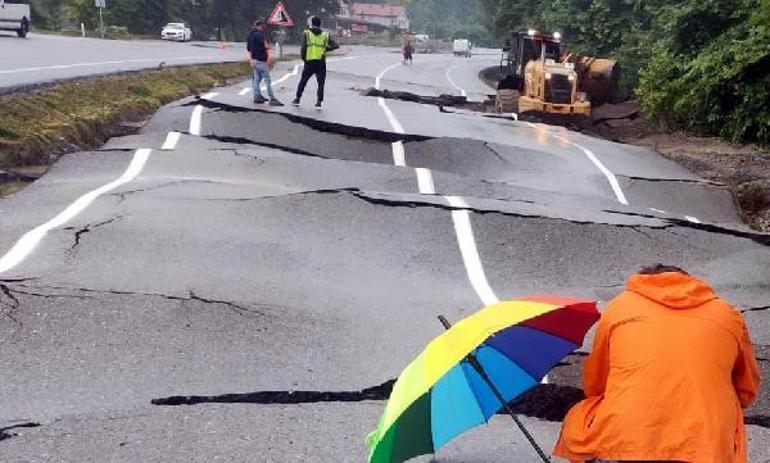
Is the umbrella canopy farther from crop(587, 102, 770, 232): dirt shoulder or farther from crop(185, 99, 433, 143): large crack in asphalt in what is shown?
crop(185, 99, 433, 143): large crack in asphalt

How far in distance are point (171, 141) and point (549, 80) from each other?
34.1ft

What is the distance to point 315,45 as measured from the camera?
16.3m

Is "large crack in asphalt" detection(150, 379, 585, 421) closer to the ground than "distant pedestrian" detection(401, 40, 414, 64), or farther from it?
closer to the ground

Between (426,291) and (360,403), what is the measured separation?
228 centimetres

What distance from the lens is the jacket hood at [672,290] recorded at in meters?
3.20

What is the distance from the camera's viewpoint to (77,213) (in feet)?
27.3

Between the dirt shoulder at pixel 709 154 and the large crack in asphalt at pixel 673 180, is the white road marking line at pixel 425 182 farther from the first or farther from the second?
the dirt shoulder at pixel 709 154

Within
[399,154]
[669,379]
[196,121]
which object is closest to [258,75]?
[196,121]

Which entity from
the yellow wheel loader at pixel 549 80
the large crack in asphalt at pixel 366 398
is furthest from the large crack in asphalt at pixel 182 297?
the yellow wheel loader at pixel 549 80

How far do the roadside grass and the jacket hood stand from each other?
31.6 feet

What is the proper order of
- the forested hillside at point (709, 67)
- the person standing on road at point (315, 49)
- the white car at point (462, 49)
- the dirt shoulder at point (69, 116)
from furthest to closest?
1. the white car at point (462, 49)
2. the forested hillside at point (709, 67)
3. the person standing on road at point (315, 49)
4. the dirt shoulder at point (69, 116)

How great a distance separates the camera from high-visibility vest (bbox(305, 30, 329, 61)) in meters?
16.2

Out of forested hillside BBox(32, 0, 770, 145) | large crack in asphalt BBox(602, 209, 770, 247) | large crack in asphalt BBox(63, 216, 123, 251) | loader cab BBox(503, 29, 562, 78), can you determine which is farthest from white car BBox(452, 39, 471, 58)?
large crack in asphalt BBox(63, 216, 123, 251)

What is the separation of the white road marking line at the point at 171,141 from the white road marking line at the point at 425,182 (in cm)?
374
